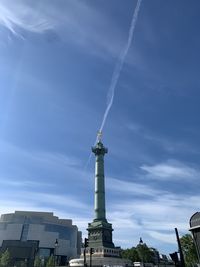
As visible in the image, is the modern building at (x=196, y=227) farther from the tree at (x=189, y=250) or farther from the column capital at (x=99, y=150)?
the column capital at (x=99, y=150)

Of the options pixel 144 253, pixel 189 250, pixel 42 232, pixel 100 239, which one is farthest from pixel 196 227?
pixel 42 232

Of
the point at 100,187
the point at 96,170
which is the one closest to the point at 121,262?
the point at 100,187

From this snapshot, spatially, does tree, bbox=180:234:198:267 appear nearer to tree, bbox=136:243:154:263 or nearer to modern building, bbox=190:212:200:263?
modern building, bbox=190:212:200:263

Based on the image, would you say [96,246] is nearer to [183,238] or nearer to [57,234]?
[183,238]

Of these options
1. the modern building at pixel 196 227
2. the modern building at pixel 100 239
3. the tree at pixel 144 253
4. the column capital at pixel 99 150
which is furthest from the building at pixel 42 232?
the modern building at pixel 196 227

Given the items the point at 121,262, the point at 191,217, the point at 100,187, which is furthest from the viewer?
the point at 100,187

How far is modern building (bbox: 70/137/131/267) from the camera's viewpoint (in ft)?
279

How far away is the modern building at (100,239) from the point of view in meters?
85.0

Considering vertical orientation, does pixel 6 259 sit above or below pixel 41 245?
below

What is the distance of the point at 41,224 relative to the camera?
158 meters

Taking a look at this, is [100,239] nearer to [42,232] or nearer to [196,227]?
[196,227]

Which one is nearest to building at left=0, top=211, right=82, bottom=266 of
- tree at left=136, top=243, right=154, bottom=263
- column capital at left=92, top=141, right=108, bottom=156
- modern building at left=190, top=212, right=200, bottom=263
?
tree at left=136, top=243, right=154, bottom=263

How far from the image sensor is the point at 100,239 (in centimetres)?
8912

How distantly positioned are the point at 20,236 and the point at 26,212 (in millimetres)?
16208
